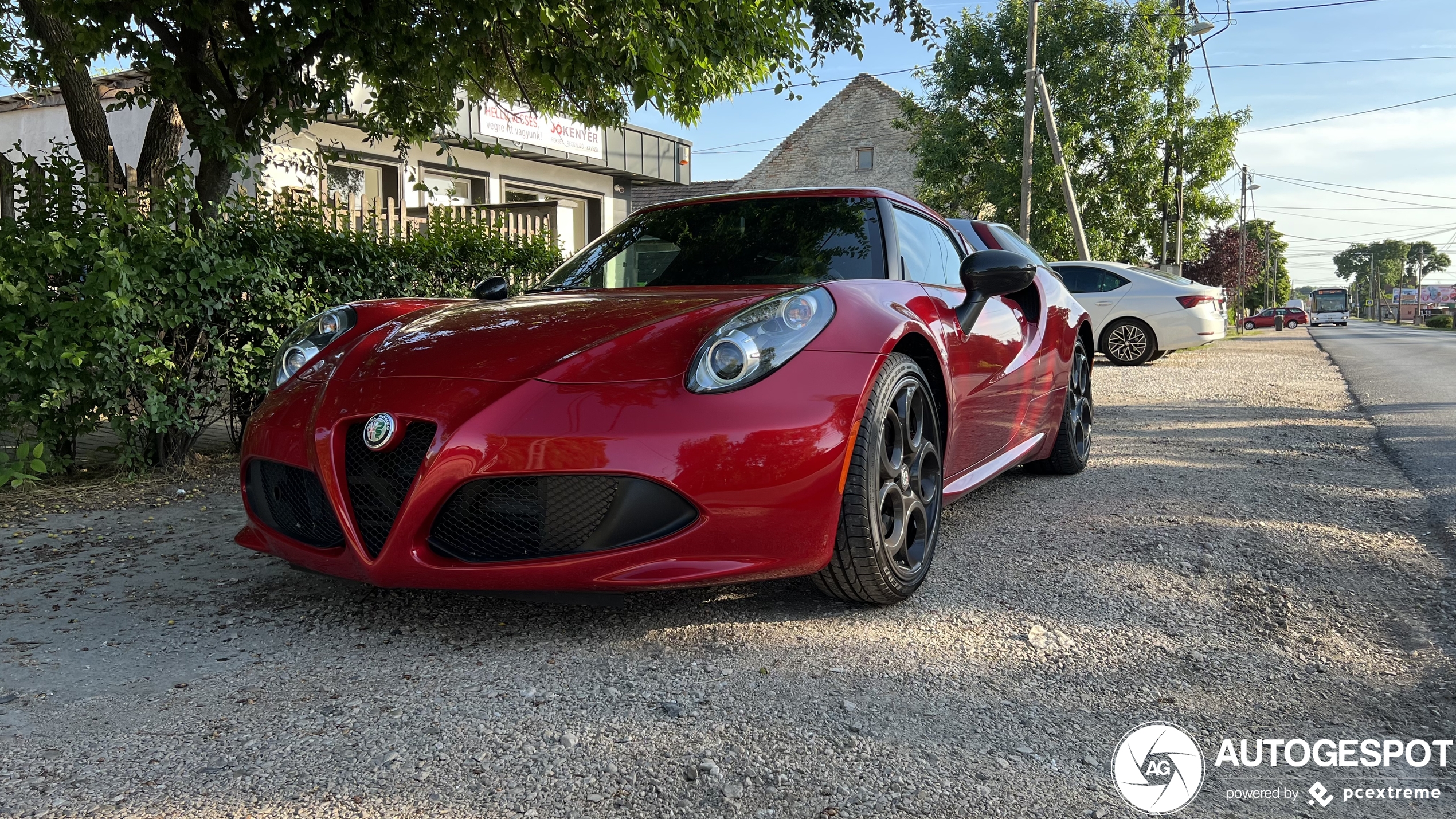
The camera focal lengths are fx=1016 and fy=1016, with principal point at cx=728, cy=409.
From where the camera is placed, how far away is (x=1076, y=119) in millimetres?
22781

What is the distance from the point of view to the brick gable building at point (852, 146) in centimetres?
3741

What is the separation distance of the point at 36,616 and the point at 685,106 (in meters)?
5.55

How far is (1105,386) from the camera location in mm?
9984

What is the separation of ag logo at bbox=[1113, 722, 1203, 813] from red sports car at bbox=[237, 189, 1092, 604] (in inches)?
32.6

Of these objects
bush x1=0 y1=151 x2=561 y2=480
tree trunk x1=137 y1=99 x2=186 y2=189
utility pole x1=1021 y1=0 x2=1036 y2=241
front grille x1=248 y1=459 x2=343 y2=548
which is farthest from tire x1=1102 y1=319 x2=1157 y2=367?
front grille x1=248 y1=459 x2=343 y2=548

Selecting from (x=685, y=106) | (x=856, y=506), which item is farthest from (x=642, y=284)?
(x=685, y=106)

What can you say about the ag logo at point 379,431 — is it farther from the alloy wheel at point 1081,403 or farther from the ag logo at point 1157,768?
the alloy wheel at point 1081,403

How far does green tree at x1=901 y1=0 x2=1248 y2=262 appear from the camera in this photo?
2253 cm

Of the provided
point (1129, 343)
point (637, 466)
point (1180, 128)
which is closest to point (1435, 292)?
point (1180, 128)

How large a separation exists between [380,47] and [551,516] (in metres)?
4.21

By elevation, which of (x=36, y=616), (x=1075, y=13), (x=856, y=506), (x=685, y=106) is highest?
(x=1075, y=13)

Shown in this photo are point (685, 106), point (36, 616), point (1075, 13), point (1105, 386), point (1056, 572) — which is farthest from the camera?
point (1075, 13)

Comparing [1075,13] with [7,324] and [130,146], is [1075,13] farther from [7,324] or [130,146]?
[7,324]

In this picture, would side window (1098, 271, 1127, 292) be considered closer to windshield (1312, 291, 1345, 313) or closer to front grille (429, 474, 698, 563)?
front grille (429, 474, 698, 563)
